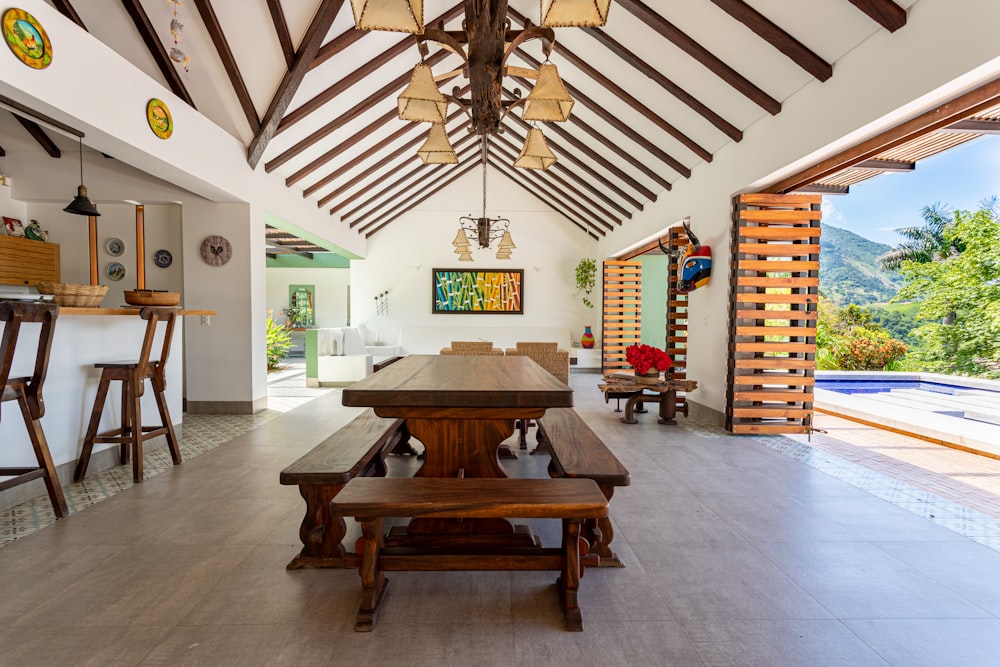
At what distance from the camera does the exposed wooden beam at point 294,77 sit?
407 cm

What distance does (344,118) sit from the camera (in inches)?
224

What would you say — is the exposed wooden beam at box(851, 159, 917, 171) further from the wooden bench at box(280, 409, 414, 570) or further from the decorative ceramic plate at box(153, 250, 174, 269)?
the decorative ceramic plate at box(153, 250, 174, 269)

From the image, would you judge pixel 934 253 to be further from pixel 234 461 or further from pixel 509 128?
pixel 234 461

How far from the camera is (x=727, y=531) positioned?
2.49 m

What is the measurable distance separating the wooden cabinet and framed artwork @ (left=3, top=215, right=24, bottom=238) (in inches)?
8.4

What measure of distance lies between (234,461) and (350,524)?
1.64 meters

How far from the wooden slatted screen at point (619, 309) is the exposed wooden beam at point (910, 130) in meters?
5.48

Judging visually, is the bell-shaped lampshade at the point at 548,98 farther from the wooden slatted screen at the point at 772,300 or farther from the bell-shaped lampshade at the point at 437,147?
the wooden slatted screen at the point at 772,300

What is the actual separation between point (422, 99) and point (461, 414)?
1.64 meters

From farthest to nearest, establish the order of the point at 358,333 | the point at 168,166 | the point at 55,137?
1. the point at 358,333
2. the point at 55,137
3. the point at 168,166

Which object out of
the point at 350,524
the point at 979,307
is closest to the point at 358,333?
the point at 350,524

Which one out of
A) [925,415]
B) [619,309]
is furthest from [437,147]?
[619,309]

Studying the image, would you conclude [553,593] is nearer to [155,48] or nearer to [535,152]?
[535,152]

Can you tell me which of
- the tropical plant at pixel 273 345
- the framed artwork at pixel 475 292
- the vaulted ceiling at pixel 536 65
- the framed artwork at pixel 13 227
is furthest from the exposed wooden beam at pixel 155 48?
the framed artwork at pixel 475 292
